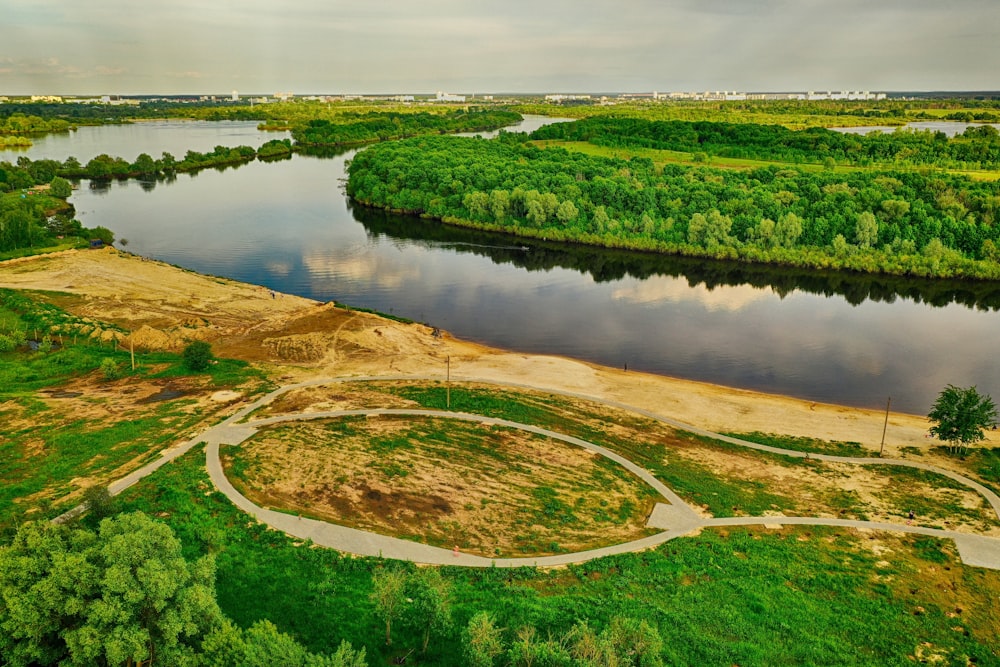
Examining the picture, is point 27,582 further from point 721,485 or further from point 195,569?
point 721,485

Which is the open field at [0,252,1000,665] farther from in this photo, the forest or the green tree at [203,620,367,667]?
the forest

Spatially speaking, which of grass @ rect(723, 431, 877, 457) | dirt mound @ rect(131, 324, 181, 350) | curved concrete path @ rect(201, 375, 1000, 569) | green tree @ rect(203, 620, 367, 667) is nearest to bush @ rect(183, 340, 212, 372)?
dirt mound @ rect(131, 324, 181, 350)

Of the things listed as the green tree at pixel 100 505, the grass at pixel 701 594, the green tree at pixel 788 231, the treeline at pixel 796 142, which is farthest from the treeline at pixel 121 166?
Result: the green tree at pixel 788 231

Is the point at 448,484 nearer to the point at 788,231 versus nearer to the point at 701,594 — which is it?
the point at 701,594

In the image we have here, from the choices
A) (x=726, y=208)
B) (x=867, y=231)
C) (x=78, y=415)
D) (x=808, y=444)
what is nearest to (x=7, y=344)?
(x=78, y=415)

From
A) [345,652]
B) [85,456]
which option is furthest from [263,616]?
[85,456]

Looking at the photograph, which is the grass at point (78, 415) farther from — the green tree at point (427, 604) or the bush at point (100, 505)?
the green tree at point (427, 604)
